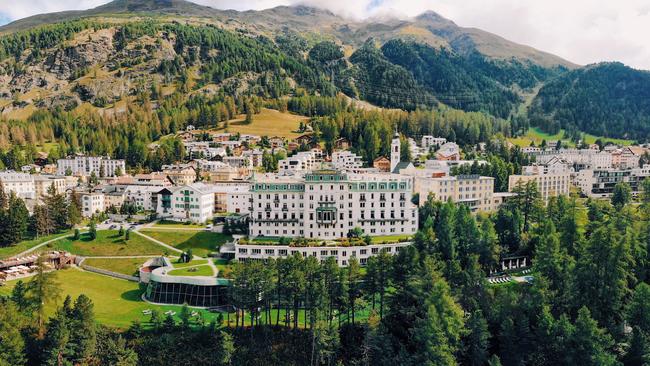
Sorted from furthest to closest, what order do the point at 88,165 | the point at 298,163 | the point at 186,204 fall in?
1. the point at 88,165
2. the point at 298,163
3. the point at 186,204

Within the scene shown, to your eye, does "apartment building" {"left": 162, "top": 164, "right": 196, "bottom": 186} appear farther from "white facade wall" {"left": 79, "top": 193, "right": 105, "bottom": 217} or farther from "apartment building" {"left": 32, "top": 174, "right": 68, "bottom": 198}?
"apartment building" {"left": 32, "top": 174, "right": 68, "bottom": 198}

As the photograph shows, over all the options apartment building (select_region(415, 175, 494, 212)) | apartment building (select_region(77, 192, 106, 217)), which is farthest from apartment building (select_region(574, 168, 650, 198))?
apartment building (select_region(77, 192, 106, 217))

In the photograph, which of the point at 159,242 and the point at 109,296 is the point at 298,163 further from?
the point at 109,296

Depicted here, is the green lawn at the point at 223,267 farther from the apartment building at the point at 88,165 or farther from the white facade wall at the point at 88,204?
the apartment building at the point at 88,165

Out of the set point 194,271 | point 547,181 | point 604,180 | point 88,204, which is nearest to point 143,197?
point 88,204

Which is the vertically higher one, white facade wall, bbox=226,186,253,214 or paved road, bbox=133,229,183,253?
white facade wall, bbox=226,186,253,214

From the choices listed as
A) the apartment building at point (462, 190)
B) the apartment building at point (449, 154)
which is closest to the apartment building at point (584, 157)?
the apartment building at point (449, 154)
